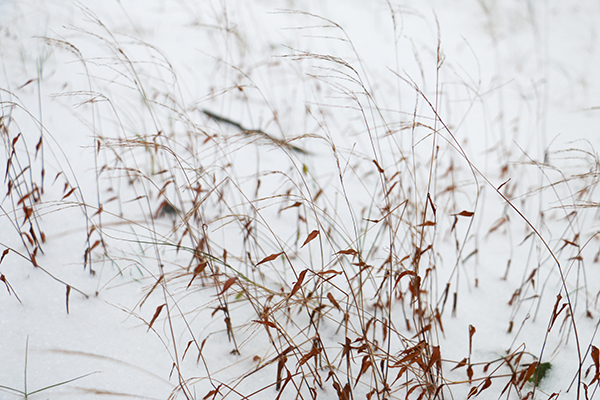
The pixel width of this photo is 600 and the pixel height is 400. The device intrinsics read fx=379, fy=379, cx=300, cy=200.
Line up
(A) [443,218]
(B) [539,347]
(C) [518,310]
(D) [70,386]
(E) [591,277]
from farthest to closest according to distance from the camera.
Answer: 1. (A) [443,218]
2. (E) [591,277]
3. (C) [518,310]
4. (B) [539,347]
5. (D) [70,386]

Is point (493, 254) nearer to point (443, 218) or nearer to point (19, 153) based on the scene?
point (443, 218)

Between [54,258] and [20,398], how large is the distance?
1.62ft

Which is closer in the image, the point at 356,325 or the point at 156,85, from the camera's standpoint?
the point at 356,325

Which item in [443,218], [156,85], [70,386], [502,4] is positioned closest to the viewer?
[70,386]

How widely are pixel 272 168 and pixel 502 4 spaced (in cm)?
455

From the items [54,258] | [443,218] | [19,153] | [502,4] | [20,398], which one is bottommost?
[20,398]

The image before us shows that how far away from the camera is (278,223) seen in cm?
165

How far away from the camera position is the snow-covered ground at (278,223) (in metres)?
0.96

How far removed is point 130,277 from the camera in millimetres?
1237

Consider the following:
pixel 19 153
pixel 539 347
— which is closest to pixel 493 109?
pixel 539 347

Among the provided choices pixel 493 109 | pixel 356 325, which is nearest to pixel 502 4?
pixel 493 109

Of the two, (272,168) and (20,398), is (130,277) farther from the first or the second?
(272,168)

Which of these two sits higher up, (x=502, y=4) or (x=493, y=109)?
(x=502, y=4)

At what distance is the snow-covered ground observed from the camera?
963 mm
